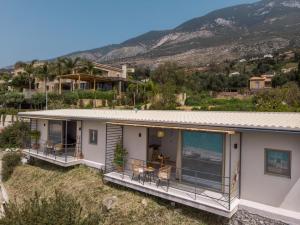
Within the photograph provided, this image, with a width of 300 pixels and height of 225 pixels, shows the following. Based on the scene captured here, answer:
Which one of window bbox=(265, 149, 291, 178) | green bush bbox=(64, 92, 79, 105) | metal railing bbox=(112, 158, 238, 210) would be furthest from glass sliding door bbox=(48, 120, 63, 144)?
green bush bbox=(64, 92, 79, 105)

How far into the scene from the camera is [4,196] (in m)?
19.8

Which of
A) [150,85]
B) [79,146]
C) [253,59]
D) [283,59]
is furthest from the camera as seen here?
[253,59]

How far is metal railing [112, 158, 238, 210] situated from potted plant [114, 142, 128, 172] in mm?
924

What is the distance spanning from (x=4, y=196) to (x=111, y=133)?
10.1 m

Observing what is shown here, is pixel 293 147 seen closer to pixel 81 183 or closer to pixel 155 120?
pixel 155 120

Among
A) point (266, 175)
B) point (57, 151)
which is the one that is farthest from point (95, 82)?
point (266, 175)

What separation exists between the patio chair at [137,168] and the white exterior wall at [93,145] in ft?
10.2

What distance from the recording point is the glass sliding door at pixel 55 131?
21042 millimetres

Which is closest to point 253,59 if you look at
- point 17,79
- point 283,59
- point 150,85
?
point 283,59

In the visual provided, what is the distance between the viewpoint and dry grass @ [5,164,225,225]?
12.0 m

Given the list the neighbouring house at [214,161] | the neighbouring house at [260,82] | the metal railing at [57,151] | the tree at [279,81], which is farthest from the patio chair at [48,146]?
the neighbouring house at [260,82]

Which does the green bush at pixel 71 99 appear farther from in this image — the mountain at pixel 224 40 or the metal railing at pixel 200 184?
the mountain at pixel 224 40

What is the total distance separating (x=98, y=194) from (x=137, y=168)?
2.87m

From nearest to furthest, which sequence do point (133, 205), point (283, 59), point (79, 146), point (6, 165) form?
point (133, 205) → point (79, 146) → point (6, 165) → point (283, 59)
